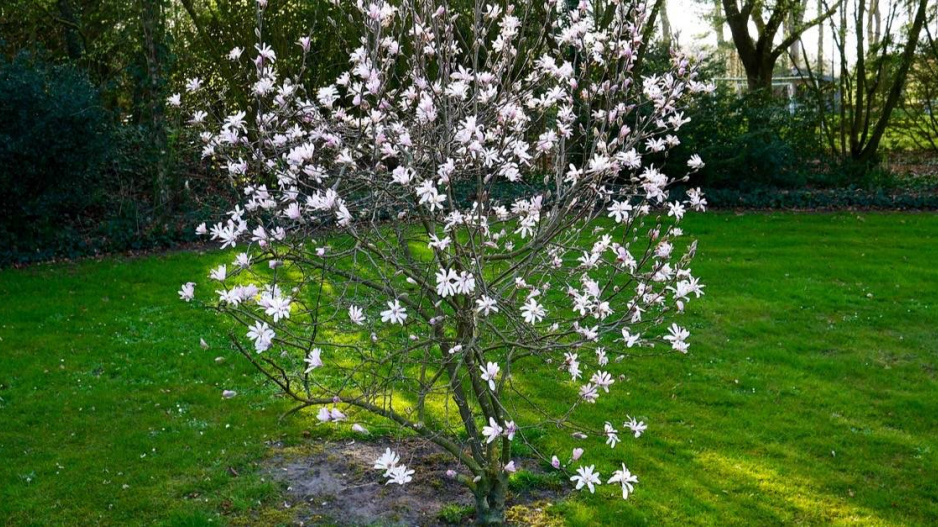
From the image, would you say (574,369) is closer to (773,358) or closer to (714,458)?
(714,458)

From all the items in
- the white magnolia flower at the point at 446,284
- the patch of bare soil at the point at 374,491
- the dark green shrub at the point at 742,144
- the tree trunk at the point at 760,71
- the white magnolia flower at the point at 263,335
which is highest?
the tree trunk at the point at 760,71

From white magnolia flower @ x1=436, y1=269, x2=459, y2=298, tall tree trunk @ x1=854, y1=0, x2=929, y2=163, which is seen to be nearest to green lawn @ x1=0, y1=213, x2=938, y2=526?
white magnolia flower @ x1=436, y1=269, x2=459, y2=298

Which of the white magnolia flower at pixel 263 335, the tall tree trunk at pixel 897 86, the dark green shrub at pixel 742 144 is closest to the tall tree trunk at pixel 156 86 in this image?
the dark green shrub at pixel 742 144

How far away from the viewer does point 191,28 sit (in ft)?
45.4

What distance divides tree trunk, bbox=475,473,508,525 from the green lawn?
0.36 m

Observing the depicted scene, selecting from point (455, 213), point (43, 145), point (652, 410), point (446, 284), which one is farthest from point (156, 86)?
point (446, 284)

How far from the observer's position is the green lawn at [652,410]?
4.27 m

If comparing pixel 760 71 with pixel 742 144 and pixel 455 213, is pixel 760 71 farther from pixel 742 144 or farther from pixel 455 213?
pixel 455 213

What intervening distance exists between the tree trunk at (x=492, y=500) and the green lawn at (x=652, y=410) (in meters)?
0.36

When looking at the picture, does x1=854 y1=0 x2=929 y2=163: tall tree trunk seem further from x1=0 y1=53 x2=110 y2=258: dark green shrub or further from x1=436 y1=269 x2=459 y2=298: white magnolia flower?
x1=436 y1=269 x2=459 y2=298: white magnolia flower

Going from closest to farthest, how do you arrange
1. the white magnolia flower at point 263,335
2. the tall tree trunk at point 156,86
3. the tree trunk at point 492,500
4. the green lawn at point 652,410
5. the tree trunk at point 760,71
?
the white magnolia flower at point 263,335, the tree trunk at point 492,500, the green lawn at point 652,410, the tall tree trunk at point 156,86, the tree trunk at point 760,71

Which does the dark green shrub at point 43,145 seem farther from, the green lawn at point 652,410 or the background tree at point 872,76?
the background tree at point 872,76

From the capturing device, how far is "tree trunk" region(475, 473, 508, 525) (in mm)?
3980

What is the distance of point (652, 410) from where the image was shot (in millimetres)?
5488
